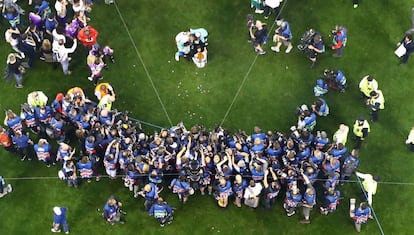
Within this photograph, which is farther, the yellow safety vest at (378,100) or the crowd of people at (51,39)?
the crowd of people at (51,39)

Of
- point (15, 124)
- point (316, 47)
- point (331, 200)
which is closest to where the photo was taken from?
point (331, 200)

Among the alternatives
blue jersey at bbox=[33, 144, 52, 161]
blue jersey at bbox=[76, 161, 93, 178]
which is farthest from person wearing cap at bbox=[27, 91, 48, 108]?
blue jersey at bbox=[76, 161, 93, 178]

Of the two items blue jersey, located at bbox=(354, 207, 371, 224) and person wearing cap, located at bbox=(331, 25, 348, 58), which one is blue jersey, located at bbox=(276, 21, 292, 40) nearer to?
person wearing cap, located at bbox=(331, 25, 348, 58)

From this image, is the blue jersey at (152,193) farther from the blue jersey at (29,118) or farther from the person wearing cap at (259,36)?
the person wearing cap at (259,36)

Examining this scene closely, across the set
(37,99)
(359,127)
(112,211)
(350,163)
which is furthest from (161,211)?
(359,127)

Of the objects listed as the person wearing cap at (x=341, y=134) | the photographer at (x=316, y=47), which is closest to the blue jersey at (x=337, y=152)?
the person wearing cap at (x=341, y=134)

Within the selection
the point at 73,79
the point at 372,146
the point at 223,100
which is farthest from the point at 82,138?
the point at 372,146

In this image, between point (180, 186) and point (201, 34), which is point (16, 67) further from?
point (180, 186)
